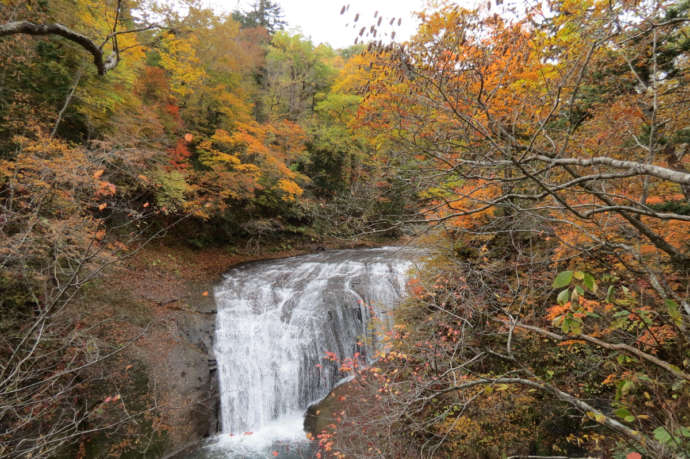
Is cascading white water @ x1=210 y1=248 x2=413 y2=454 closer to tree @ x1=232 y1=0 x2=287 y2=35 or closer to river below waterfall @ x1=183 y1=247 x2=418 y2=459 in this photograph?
river below waterfall @ x1=183 y1=247 x2=418 y2=459

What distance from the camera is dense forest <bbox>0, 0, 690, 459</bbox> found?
2414 millimetres

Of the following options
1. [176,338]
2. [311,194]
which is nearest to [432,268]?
[176,338]

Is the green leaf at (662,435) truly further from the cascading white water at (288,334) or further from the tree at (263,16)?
the tree at (263,16)

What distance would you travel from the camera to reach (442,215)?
582cm

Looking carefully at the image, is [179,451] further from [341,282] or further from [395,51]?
[395,51]

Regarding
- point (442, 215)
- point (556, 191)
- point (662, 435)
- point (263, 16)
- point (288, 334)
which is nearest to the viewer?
point (662, 435)

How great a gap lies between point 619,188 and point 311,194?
16313 mm

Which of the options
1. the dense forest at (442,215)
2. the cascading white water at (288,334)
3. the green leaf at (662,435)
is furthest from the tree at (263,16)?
the green leaf at (662,435)

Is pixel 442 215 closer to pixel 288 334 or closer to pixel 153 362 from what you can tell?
pixel 288 334

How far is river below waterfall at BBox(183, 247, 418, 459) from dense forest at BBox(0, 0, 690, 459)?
1163mm

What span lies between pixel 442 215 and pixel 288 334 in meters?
6.20

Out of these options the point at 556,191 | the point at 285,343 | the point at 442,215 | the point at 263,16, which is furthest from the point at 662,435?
the point at 263,16

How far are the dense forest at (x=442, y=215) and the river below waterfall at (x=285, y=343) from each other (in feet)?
3.81

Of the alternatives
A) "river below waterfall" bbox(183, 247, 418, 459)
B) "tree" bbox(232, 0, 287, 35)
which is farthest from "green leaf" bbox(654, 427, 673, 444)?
"tree" bbox(232, 0, 287, 35)
